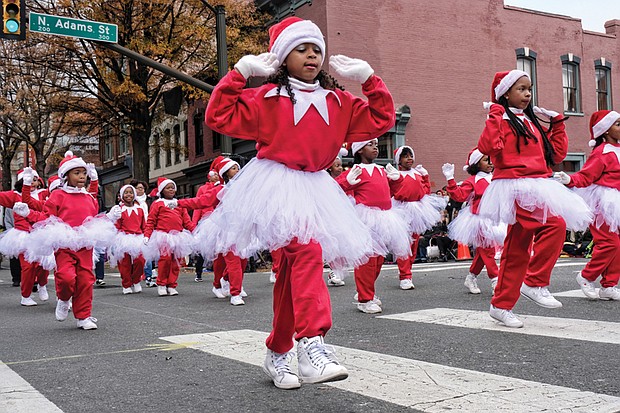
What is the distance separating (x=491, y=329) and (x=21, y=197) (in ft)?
20.2

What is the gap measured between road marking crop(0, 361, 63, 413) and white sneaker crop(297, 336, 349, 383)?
1.30 metres

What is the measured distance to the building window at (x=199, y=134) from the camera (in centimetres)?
3169

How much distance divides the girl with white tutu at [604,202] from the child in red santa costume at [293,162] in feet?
12.5

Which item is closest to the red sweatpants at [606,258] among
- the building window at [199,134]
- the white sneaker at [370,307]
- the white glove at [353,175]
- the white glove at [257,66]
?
the white sneaker at [370,307]

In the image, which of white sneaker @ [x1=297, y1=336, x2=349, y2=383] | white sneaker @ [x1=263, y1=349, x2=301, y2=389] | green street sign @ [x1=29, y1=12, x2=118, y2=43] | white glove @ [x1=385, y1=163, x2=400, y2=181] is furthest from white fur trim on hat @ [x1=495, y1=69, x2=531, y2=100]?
green street sign @ [x1=29, y1=12, x2=118, y2=43]

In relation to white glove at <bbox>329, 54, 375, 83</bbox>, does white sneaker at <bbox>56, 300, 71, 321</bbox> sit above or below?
below

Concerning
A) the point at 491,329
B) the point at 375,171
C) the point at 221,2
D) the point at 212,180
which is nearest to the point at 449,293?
the point at 375,171

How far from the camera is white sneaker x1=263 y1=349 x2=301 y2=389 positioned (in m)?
3.83

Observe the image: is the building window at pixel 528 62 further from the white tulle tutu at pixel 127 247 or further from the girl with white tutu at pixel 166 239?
the white tulle tutu at pixel 127 247

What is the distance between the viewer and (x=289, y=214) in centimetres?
373

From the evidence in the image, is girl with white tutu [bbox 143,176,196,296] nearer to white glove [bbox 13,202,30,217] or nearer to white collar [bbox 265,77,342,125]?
white glove [bbox 13,202,30,217]

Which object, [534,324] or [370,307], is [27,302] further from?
[534,324]

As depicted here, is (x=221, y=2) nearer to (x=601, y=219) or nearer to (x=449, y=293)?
(x=449, y=293)

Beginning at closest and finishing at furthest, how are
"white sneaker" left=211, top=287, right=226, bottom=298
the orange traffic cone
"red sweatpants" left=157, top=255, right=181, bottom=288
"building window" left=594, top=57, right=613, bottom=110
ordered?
"white sneaker" left=211, top=287, right=226, bottom=298
"red sweatpants" left=157, top=255, right=181, bottom=288
the orange traffic cone
"building window" left=594, top=57, right=613, bottom=110
